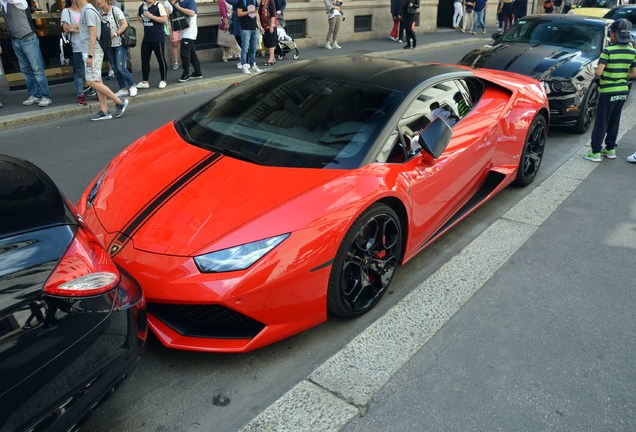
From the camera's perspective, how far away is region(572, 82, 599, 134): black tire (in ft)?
23.8

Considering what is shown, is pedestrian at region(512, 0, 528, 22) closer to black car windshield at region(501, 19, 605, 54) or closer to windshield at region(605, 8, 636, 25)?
windshield at region(605, 8, 636, 25)

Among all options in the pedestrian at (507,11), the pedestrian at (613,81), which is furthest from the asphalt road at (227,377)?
the pedestrian at (507,11)

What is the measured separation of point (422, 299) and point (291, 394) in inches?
48.2

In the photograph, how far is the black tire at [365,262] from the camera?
300 cm

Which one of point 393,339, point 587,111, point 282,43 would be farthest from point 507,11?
point 393,339

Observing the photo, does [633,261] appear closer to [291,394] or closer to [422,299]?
[422,299]

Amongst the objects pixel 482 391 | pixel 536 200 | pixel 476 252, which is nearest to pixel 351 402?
pixel 482 391

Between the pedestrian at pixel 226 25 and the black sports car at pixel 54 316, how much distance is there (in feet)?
36.5

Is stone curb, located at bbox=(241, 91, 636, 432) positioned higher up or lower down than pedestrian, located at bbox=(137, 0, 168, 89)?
lower down

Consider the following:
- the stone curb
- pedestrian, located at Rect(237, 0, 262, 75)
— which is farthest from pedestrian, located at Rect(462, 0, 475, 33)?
the stone curb

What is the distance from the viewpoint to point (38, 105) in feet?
28.7

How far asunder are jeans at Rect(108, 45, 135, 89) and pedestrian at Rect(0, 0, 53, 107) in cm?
110

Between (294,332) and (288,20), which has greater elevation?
(288,20)

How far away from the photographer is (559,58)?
743 centimetres
